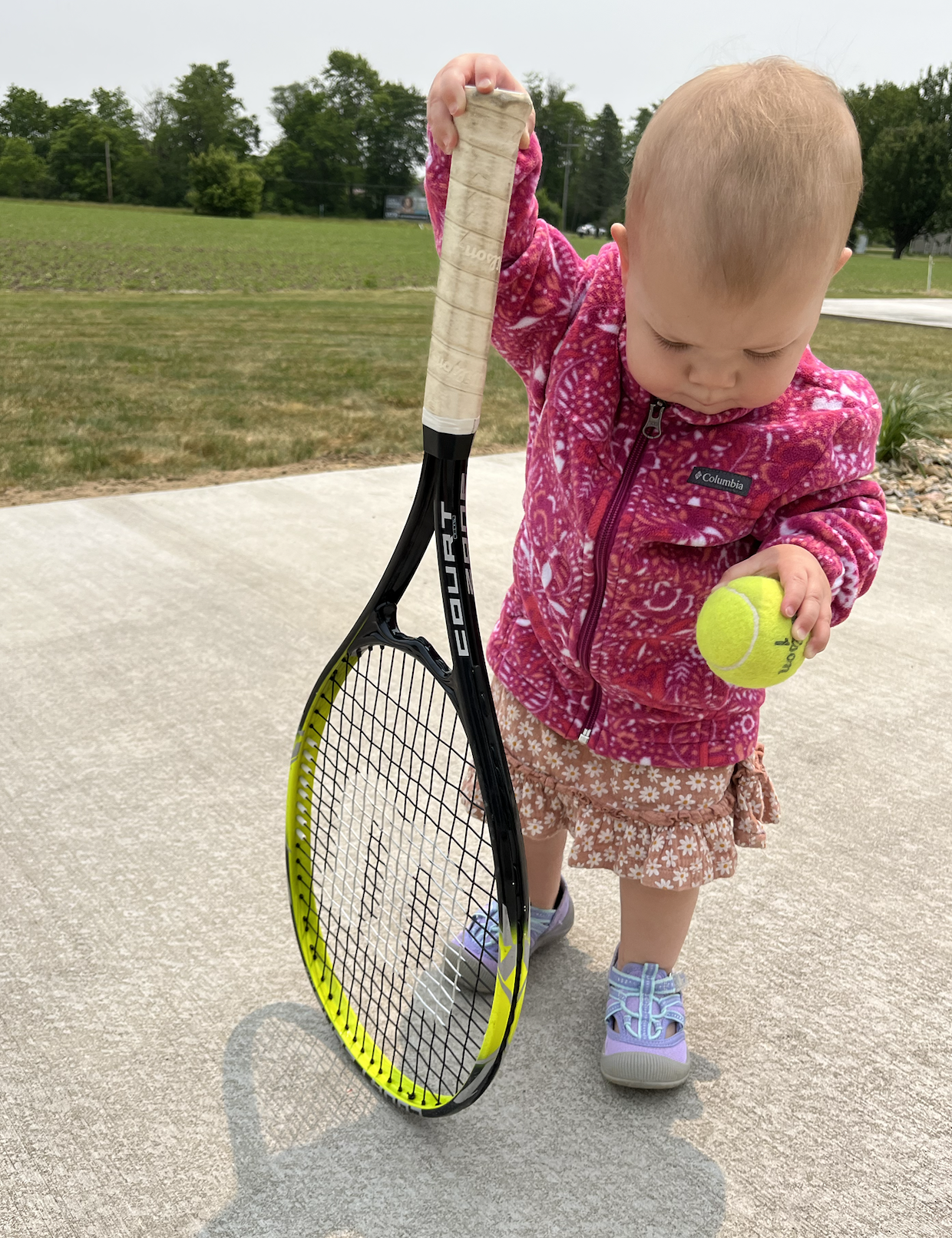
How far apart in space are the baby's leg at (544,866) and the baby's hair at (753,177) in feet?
2.97

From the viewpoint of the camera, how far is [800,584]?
3.77 ft

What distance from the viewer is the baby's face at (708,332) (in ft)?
3.70

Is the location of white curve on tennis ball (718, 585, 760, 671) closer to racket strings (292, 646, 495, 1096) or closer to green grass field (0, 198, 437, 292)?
racket strings (292, 646, 495, 1096)

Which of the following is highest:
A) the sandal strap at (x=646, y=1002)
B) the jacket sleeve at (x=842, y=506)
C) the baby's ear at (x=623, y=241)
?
the baby's ear at (x=623, y=241)

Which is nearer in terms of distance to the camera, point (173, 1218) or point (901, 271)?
point (173, 1218)

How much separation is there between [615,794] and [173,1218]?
2.52 ft

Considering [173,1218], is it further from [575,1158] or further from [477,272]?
[477,272]

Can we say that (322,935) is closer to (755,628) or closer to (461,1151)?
(461,1151)

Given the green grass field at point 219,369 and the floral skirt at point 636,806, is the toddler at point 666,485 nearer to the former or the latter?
the floral skirt at point 636,806

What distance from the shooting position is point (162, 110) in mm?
68625

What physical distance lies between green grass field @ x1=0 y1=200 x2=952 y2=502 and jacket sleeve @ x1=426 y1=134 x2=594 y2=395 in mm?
3320

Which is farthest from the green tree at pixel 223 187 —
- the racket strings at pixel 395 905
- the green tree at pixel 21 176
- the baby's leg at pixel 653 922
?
the baby's leg at pixel 653 922

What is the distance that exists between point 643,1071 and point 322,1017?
48cm

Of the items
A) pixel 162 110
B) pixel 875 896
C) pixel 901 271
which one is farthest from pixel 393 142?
pixel 875 896
